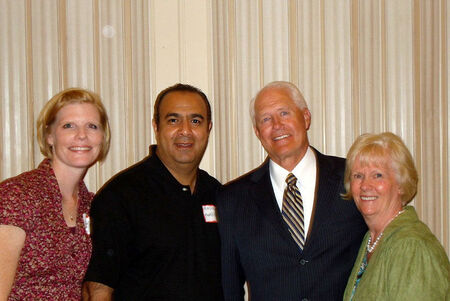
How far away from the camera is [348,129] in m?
3.15

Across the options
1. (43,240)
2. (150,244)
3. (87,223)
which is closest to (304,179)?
(150,244)

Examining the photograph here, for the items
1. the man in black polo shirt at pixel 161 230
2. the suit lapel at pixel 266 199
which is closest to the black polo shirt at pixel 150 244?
the man in black polo shirt at pixel 161 230

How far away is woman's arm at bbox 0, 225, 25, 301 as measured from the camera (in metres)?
1.94

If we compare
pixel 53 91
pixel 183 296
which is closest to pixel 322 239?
pixel 183 296

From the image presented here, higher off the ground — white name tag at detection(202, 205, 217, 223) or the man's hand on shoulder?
white name tag at detection(202, 205, 217, 223)

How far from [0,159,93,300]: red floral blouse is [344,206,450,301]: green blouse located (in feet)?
4.37

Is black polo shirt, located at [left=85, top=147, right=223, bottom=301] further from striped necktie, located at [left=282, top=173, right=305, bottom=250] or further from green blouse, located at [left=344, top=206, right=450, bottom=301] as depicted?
green blouse, located at [left=344, top=206, right=450, bottom=301]

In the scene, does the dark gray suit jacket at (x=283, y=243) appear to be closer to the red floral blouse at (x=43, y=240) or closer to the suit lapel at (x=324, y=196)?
the suit lapel at (x=324, y=196)

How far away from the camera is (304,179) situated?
248 centimetres

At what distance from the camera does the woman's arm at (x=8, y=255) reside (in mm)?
1944

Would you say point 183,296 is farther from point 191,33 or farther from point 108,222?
point 191,33

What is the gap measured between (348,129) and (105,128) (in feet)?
5.21

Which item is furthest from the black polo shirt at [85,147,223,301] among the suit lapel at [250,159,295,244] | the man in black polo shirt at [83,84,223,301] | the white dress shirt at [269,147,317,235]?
the white dress shirt at [269,147,317,235]

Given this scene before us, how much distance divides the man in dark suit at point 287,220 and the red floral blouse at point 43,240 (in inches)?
29.6
